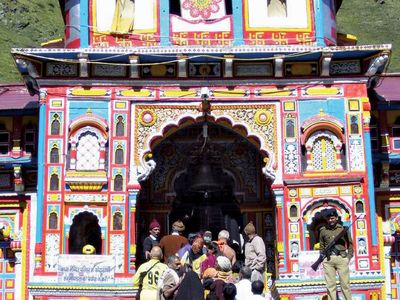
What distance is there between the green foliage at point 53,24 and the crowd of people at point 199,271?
162ft

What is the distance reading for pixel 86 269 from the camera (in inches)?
649

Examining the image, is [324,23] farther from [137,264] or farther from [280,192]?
[137,264]

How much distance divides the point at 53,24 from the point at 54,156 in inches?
2662

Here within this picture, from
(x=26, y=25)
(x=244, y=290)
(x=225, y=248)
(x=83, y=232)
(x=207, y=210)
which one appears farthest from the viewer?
(x=26, y=25)

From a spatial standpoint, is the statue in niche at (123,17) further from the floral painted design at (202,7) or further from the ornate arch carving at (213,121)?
the ornate arch carving at (213,121)

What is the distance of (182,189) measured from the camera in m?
19.7

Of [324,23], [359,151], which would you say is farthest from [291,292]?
[324,23]

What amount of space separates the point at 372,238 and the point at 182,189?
508cm

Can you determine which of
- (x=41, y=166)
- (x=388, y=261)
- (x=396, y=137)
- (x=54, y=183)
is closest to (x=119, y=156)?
(x=54, y=183)

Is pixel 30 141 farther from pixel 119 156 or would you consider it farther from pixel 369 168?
pixel 369 168

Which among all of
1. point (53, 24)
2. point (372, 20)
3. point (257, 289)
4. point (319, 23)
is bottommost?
point (257, 289)

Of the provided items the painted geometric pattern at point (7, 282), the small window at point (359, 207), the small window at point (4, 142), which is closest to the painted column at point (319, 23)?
the small window at point (359, 207)

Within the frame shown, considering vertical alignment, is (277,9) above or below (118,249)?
above

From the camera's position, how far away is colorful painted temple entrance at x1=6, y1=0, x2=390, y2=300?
1664 centimetres
